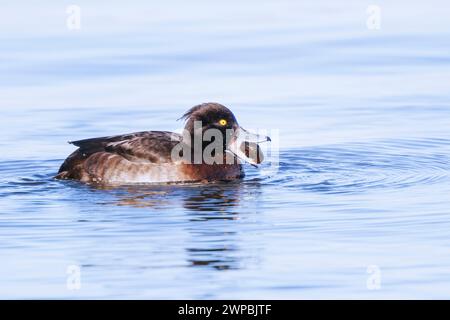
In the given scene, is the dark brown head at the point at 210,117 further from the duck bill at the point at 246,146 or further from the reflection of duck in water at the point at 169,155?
the duck bill at the point at 246,146

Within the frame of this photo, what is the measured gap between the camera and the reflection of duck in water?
1430cm

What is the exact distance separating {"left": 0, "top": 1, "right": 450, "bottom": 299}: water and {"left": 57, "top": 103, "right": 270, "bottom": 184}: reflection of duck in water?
0.28m

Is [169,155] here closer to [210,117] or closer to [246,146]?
[210,117]

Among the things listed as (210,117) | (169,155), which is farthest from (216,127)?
(169,155)

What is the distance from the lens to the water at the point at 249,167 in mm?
10078

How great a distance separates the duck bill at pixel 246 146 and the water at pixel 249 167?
0.88 ft

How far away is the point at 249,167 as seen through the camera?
610 inches

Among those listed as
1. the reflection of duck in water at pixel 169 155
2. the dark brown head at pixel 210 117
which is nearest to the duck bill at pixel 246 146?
the reflection of duck in water at pixel 169 155

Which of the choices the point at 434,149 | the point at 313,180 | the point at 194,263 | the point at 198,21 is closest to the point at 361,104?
the point at 434,149

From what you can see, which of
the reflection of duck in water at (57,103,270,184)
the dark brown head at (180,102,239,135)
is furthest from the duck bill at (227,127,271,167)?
the dark brown head at (180,102,239,135)

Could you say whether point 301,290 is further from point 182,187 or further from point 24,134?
point 24,134

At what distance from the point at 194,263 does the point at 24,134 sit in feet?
23.8

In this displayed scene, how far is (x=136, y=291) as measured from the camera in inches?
375

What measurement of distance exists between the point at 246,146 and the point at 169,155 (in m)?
0.98
